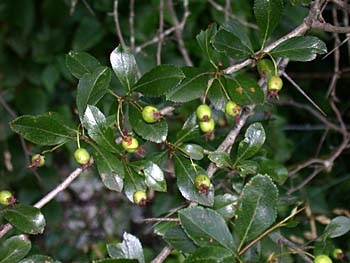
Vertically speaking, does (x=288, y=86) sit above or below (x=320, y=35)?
below

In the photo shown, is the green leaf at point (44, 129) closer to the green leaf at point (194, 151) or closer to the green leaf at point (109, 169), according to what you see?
the green leaf at point (109, 169)

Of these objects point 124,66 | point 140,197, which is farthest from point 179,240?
point 124,66

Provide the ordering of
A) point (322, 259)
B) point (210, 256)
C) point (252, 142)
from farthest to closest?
Result: point (252, 142) < point (322, 259) < point (210, 256)

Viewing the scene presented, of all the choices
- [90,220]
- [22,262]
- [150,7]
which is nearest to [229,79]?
[22,262]

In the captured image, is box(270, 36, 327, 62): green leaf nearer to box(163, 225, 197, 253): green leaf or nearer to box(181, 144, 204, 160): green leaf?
box(181, 144, 204, 160): green leaf

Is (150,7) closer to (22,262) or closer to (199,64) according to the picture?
(199,64)

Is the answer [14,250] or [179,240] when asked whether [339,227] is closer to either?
[179,240]

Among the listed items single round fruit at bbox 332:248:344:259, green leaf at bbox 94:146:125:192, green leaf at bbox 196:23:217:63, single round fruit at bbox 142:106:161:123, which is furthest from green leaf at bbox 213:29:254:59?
single round fruit at bbox 332:248:344:259
